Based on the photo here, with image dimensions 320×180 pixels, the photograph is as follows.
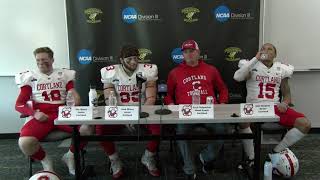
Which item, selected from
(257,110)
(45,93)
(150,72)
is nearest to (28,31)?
(45,93)

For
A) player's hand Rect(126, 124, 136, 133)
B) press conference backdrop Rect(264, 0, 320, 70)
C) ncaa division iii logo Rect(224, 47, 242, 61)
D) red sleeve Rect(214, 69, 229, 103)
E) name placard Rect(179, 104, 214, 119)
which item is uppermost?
Answer: press conference backdrop Rect(264, 0, 320, 70)

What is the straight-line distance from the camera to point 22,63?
4.16 m

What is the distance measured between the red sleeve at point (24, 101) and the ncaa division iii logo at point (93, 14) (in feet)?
3.35

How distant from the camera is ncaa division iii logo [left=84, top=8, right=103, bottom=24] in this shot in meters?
3.95

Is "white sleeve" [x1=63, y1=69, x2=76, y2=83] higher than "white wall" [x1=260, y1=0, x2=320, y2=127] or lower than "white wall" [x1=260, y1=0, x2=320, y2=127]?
lower

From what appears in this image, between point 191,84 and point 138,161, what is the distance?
A: 1.00m

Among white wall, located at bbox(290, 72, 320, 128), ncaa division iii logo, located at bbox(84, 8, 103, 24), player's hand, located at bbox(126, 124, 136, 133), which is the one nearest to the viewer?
player's hand, located at bbox(126, 124, 136, 133)

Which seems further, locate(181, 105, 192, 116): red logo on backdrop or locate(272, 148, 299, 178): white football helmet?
locate(272, 148, 299, 178): white football helmet

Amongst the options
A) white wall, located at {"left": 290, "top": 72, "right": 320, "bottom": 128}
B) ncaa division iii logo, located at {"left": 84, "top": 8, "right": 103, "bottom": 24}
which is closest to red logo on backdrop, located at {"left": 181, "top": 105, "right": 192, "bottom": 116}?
ncaa division iii logo, located at {"left": 84, "top": 8, "right": 103, "bottom": 24}

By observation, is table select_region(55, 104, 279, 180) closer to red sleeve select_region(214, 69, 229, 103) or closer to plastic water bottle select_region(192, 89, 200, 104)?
plastic water bottle select_region(192, 89, 200, 104)

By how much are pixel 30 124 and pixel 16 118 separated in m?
1.35

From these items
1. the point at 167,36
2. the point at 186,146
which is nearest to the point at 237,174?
the point at 186,146

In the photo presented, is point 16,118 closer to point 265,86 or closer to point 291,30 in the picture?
point 265,86

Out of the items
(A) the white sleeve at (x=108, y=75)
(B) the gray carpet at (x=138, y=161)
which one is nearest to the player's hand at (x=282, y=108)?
(B) the gray carpet at (x=138, y=161)
